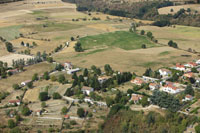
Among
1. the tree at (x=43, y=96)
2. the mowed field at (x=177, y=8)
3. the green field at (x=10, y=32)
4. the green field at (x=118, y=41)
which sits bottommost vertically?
the tree at (x=43, y=96)

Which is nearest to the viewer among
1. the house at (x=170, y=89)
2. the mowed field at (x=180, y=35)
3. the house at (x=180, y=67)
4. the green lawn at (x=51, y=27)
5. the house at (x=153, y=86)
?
the house at (x=170, y=89)

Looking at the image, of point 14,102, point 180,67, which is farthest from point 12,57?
point 180,67

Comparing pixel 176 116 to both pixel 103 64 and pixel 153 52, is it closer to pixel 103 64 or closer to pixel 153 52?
pixel 103 64

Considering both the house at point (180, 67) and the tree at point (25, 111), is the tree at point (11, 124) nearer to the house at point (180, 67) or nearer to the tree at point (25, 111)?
the tree at point (25, 111)

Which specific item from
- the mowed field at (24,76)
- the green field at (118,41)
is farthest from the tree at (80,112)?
the green field at (118,41)

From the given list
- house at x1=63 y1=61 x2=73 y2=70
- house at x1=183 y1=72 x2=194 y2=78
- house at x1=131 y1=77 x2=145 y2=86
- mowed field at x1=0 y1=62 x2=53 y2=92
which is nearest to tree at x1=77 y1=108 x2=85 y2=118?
house at x1=131 y1=77 x2=145 y2=86

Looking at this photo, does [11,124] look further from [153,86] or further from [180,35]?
[180,35]
